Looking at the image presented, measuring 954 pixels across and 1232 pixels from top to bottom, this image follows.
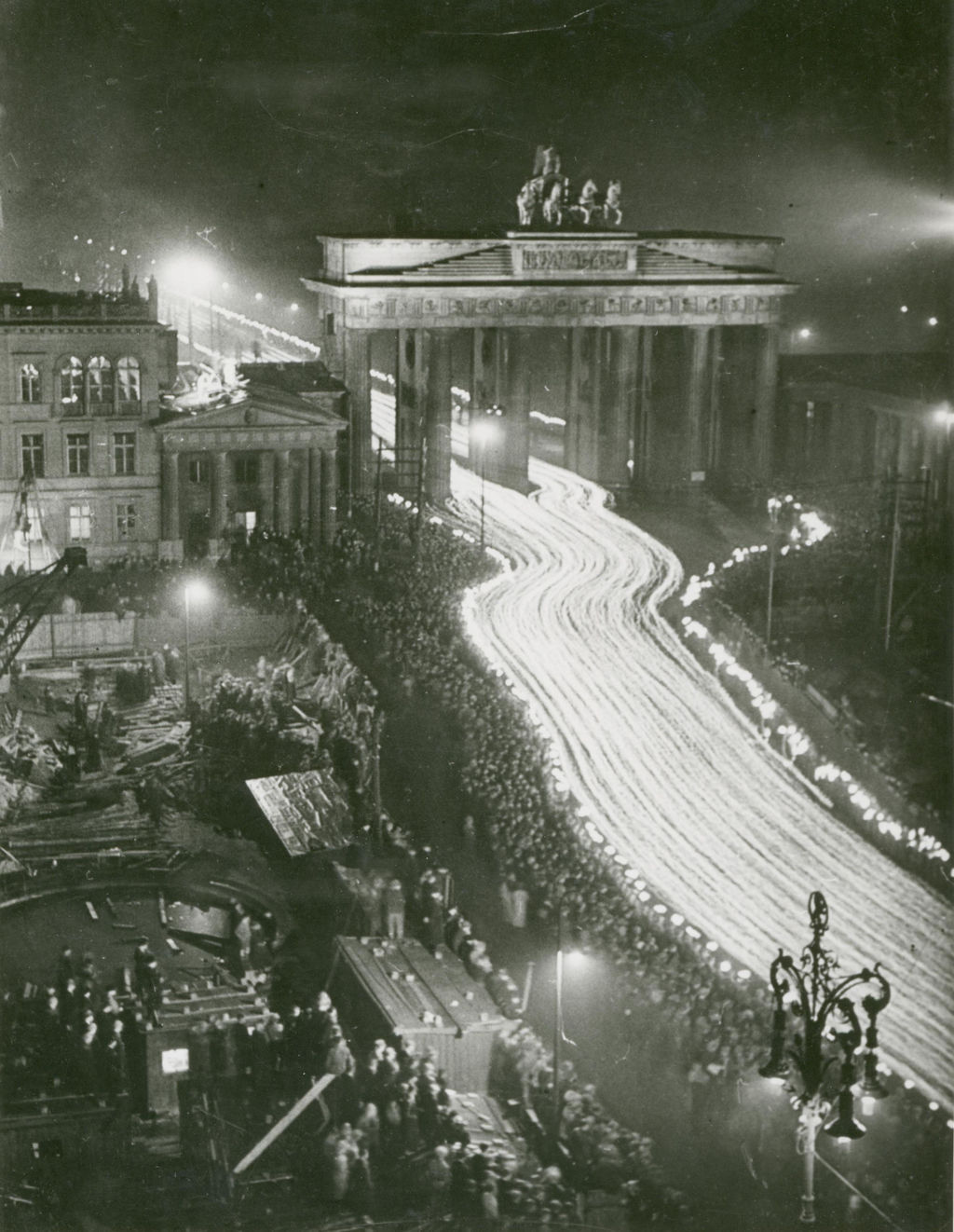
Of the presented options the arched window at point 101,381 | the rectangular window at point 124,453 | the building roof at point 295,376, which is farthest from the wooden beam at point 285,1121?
the building roof at point 295,376

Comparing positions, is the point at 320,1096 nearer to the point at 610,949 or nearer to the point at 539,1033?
the point at 539,1033

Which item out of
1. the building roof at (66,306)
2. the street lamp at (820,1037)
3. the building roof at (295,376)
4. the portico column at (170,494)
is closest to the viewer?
the street lamp at (820,1037)

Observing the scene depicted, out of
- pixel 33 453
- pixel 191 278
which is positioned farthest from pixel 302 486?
pixel 33 453

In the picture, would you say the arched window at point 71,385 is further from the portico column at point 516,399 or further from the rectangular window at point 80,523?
the portico column at point 516,399

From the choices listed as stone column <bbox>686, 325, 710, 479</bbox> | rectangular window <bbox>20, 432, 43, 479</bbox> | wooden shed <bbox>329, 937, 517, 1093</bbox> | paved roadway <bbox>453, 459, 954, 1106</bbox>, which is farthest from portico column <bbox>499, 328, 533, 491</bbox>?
wooden shed <bbox>329, 937, 517, 1093</bbox>

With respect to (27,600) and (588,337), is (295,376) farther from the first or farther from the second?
(588,337)

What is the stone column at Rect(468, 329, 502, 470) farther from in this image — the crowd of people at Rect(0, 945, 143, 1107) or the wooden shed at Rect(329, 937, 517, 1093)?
the crowd of people at Rect(0, 945, 143, 1107)
